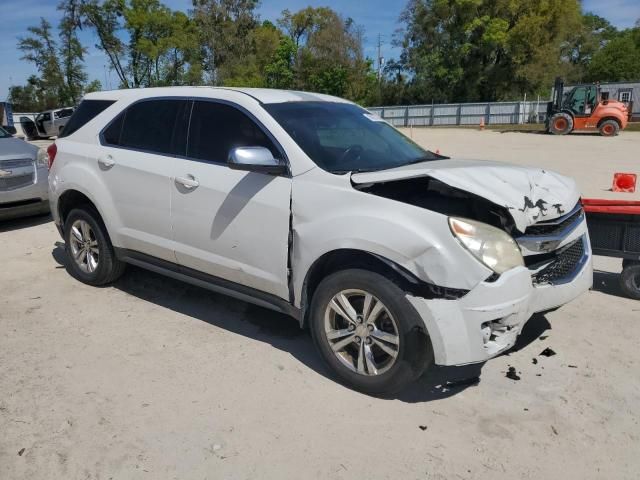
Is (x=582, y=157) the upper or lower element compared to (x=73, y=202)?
lower

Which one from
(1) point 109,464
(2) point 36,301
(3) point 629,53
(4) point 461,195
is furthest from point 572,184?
(3) point 629,53

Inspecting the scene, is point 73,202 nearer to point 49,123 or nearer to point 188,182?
point 188,182

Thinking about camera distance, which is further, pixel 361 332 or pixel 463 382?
pixel 463 382

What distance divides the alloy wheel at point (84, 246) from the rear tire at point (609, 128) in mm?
27866

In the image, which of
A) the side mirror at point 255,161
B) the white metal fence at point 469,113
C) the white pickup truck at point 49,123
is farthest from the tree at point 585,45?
the side mirror at point 255,161

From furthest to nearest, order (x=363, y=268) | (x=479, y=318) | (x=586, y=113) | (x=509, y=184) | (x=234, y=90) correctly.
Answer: (x=586, y=113)
(x=234, y=90)
(x=509, y=184)
(x=363, y=268)
(x=479, y=318)

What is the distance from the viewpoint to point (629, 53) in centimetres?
6247

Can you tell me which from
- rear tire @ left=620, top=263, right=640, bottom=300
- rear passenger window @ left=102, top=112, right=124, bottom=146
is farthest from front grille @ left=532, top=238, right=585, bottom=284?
rear passenger window @ left=102, top=112, right=124, bottom=146

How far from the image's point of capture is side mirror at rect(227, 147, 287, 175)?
3.55 metres

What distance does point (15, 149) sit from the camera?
825cm

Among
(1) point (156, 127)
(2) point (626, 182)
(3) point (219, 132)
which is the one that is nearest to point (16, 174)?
(1) point (156, 127)

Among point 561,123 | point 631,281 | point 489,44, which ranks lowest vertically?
point 561,123

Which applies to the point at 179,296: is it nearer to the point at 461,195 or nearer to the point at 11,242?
the point at 461,195

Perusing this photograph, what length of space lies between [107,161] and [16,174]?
3.79 meters
